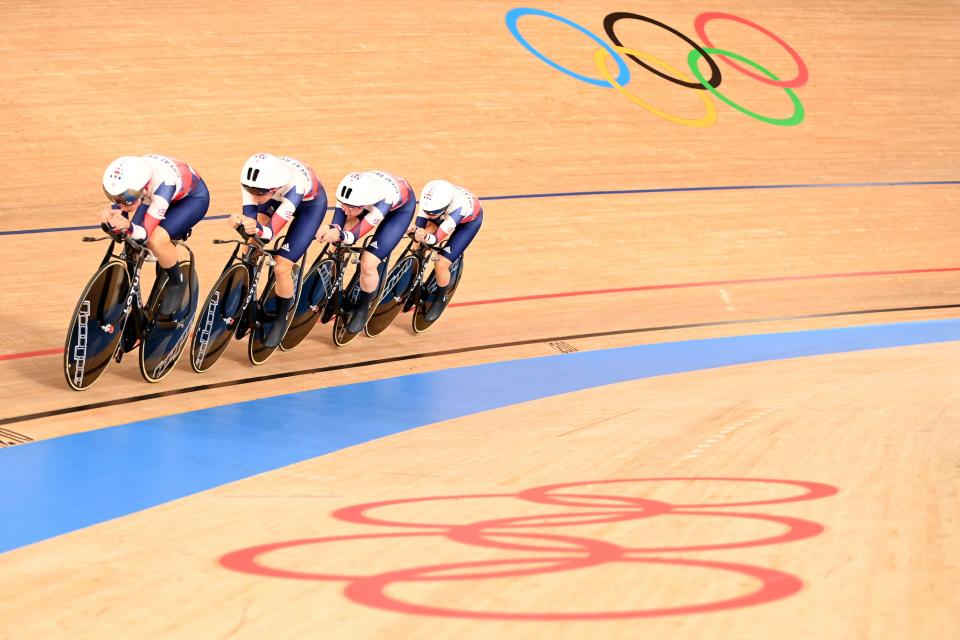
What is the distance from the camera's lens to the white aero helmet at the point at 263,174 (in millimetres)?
4832

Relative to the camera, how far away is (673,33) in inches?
424

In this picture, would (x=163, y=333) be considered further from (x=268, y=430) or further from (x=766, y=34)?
(x=766, y=34)

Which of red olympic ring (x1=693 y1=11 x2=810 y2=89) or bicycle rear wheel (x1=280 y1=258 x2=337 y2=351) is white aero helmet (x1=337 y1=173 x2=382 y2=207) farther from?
red olympic ring (x1=693 y1=11 x2=810 y2=89)

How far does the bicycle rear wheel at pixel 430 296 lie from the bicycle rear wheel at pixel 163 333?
1480 millimetres

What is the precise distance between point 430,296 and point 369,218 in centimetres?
85

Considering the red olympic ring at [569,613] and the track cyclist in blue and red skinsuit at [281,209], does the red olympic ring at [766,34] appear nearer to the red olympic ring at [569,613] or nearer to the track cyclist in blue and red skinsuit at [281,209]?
the track cyclist in blue and red skinsuit at [281,209]

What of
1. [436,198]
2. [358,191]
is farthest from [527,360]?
[358,191]

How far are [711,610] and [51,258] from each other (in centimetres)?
494

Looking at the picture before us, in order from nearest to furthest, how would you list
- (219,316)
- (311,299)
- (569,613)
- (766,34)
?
(569,613) → (219,316) → (311,299) → (766,34)

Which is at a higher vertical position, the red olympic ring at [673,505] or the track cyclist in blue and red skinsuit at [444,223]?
the track cyclist in blue and red skinsuit at [444,223]

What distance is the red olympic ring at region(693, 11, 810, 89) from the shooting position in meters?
10.4

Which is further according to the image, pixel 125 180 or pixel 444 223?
pixel 444 223

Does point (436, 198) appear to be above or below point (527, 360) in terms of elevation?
above

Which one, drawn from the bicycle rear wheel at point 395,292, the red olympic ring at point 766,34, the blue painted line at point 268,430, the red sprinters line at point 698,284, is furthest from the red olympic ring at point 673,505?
the red olympic ring at point 766,34
